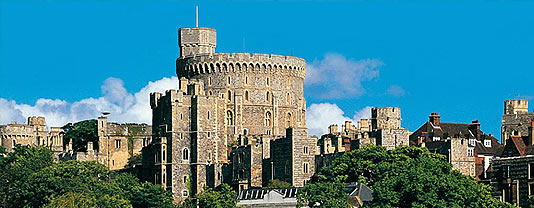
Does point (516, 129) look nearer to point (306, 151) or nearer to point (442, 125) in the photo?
point (442, 125)

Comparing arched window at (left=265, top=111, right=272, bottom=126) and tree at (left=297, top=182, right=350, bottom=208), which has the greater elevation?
arched window at (left=265, top=111, right=272, bottom=126)

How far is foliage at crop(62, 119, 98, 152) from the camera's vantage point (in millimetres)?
186375

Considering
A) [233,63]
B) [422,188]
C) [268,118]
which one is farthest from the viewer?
[268,118]

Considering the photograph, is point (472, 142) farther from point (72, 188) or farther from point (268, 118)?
point (72, 188)

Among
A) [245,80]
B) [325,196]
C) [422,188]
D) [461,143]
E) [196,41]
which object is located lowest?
[325,196]

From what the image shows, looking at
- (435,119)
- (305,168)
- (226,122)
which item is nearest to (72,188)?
(305,168)

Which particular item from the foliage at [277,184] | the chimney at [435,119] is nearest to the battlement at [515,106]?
the chimney at [435,119]

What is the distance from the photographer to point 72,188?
134m

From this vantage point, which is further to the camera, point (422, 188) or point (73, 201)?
point (73, 201)

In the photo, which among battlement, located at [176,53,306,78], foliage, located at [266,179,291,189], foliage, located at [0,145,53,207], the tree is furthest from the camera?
battlement, located at [176,53,306,78]

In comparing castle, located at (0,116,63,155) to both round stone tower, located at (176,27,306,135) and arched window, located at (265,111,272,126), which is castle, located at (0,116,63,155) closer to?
round stone tower, located at (176,27,306,135)

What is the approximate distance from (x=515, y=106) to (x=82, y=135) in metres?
54.0

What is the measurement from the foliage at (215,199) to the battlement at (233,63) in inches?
1186

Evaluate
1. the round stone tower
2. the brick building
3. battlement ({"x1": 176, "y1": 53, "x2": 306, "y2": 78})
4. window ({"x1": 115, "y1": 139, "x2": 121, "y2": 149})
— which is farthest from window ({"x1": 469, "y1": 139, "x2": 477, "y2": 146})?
window ({"x1": 115, "y1": 139, "x2": 121, "y2": 149})
